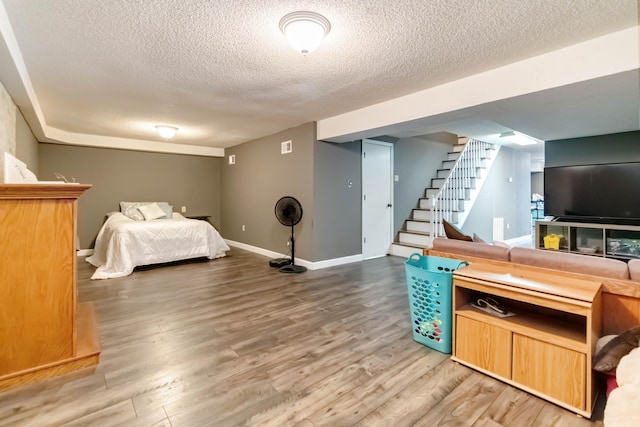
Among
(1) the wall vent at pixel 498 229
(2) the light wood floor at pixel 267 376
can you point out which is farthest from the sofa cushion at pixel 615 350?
(1) the wall vent at pixel 498 229

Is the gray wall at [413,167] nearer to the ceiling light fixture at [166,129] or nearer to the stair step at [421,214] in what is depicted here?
the stair step at [421,214]

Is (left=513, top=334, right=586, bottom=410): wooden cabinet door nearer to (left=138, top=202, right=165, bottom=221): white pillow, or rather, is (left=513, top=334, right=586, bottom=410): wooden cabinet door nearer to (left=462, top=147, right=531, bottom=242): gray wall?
(left=462, top=147, right=531, bottom=242): gray wall

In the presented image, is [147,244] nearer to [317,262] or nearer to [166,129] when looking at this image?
[166,129]

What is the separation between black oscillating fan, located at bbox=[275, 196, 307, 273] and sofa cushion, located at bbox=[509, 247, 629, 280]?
9.29ft

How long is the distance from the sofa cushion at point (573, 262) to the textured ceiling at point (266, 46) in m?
1.45

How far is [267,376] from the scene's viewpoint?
185 cm

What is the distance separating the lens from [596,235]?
4016 mm

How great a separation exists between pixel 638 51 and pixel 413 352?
2.45 m

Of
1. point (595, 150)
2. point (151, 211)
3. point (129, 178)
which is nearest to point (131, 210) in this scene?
point (151, 211)

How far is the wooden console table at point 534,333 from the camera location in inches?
60.0

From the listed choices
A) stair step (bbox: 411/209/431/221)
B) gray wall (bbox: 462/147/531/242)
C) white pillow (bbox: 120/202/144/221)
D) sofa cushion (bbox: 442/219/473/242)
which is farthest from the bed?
gray wall (bbox: 462/147/531/242)

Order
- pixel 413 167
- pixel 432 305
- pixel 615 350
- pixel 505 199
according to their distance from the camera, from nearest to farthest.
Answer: pixel 615 350, pixel 432 305, pixel 413 167, pixel 505 199

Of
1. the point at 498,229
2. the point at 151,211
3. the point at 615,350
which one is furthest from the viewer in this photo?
the point at 498,229

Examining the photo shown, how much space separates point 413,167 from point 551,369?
472 cm
